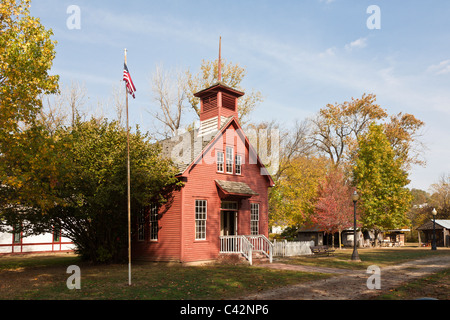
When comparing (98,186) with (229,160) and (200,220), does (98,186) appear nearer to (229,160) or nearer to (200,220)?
(200,220)

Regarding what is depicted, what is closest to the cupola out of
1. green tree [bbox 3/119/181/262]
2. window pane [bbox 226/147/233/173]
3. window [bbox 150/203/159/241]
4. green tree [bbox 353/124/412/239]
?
window pane [bbox 226/147/233/173]

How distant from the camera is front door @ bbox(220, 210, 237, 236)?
77.7 feet

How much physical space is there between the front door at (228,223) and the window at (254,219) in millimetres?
1409

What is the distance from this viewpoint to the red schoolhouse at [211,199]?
20.5 meters

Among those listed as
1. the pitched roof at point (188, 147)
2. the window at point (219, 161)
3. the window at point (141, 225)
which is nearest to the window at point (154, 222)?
the window at point (141, 225)

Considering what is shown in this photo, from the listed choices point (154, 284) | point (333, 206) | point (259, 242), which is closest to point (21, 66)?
point (154, 284)

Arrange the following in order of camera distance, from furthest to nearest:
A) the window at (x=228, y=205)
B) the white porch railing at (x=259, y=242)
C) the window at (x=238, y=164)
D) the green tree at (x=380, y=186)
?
the green tree at (x=380, y=186), the window at (x=238, y=164), the window at (x=228, y=205), the white porch railing at (x=259, y=242)

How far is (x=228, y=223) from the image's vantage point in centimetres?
2403

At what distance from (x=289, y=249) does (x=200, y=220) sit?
8.27m

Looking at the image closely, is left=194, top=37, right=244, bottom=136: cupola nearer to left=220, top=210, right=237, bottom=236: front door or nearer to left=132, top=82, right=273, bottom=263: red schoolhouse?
left=132, top=82, right=273, bottom=263: red schoolhouse

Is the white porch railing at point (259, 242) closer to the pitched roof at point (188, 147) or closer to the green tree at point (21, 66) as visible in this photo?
the pitched roof at point (188, 147)

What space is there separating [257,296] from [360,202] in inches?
1227

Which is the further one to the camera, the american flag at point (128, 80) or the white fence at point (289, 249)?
the white fence at point (289, 249)
